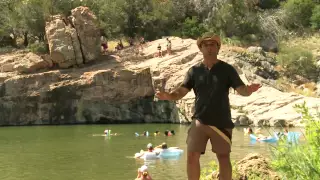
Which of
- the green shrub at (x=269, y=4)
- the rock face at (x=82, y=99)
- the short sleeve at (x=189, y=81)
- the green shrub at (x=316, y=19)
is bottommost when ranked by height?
the short sleeve at (x=189, y=81)

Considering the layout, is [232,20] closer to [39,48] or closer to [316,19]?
[316,19]

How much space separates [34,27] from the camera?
4706 cm

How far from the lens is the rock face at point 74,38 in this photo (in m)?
41.9

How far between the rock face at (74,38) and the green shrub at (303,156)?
124 feet

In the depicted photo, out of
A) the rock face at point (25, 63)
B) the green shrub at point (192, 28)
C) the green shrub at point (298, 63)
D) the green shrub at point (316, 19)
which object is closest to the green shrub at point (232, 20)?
the green shrub at point (192, 28)

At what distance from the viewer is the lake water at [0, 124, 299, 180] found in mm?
16641

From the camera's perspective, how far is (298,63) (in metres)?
46.2

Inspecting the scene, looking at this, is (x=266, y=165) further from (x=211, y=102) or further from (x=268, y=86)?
(x=268, y=86)

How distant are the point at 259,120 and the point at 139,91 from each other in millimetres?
11429

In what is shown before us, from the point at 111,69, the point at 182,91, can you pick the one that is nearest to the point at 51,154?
the point at 182,91

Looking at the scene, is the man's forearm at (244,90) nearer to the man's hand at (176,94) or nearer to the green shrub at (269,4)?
the man's hand at (176,94)

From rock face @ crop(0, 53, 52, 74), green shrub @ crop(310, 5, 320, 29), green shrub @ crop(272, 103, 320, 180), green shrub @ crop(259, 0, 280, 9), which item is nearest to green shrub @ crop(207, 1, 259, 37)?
green shrub @ crop(310, 5, 320, 29)

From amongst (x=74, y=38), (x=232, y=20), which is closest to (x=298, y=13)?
(x=232, y=20)

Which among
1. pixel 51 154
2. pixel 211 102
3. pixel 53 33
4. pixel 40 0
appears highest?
pixel 40 0
